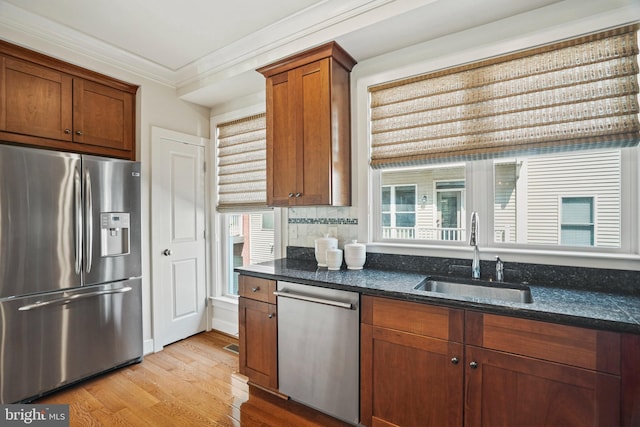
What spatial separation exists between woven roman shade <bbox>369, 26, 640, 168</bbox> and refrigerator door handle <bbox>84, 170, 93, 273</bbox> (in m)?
2.21

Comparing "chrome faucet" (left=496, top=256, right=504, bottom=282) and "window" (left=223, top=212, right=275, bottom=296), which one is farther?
"window" (left=223, top=212, right=275, bottom=296)

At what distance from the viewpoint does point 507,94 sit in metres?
1.98

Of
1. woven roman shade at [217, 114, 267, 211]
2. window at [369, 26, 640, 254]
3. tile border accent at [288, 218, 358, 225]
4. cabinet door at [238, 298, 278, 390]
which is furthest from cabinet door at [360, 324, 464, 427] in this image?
woven roman shade at [217, 114, 267, 211]

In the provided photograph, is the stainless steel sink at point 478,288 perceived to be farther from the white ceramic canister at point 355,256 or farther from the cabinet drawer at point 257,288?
the cabinet drawer at point 257,288

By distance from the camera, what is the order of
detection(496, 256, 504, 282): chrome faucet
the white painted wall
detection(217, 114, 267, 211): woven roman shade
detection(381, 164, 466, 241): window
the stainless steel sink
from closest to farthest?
the stainless steel sink < detection(496, 256, 504, 282): chrome faucet < detection(381, 164, 466, 241): window < the white painted wall < detection(217, 114, 267, 211): woven roman shade

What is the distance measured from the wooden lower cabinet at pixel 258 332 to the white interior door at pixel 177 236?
3.87 feet

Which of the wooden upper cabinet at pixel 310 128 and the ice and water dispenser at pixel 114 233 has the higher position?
the wooden upper cabinet at pixel 310 128

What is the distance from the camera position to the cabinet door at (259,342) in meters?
2.18

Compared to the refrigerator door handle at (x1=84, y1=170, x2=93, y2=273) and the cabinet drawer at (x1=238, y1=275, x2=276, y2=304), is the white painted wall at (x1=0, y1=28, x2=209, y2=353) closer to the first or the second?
the refrigerator door handle at (x1=84, y1=170, x2=93, y2=273)

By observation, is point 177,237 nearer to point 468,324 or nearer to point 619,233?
point 468,324

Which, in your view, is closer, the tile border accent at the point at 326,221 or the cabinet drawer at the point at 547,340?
the cabinet drawer at the point at 547,340

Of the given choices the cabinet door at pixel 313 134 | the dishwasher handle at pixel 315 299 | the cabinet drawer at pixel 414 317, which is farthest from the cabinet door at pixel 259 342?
the cabinet door at pixel 313 134

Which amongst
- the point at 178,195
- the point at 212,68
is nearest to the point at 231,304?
the point at 178,195

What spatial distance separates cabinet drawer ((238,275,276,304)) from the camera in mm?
2186
